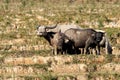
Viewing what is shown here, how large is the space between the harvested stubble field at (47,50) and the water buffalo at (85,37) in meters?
0.71

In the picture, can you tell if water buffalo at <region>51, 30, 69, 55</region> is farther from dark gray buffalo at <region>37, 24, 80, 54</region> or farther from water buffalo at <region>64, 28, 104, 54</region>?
water buffalo at <region>64, 28, 104, 54</region>

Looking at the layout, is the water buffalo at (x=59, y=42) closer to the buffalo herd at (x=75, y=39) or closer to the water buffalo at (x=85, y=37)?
the buffalo herd at (x=75, y=39)

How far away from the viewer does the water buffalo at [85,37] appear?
19.7m

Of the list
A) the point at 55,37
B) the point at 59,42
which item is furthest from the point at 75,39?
the point at 55,37

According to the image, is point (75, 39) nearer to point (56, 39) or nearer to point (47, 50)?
point (56, 39)

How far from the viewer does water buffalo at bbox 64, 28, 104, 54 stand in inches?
776

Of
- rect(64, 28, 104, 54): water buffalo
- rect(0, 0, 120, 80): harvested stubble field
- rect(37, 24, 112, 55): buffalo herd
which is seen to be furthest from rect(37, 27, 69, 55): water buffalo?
rect(0, 0, 120, 80): harvested stubble field

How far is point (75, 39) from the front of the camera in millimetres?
20016

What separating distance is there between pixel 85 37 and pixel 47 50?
7.76ft

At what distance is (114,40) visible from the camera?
24062 mm

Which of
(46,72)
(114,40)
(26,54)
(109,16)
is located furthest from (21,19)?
(46,72)

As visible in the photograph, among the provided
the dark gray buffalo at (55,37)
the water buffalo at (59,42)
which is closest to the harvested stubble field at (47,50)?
the water buffalo at (59,42)

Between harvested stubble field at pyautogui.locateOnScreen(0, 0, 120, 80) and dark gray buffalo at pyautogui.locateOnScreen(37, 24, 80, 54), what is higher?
dark gray buffalo at pyautogui.locateOnScreen(37, 24, 80, 54)

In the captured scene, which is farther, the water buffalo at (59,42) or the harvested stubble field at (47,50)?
the water buffalo at (59,42)
